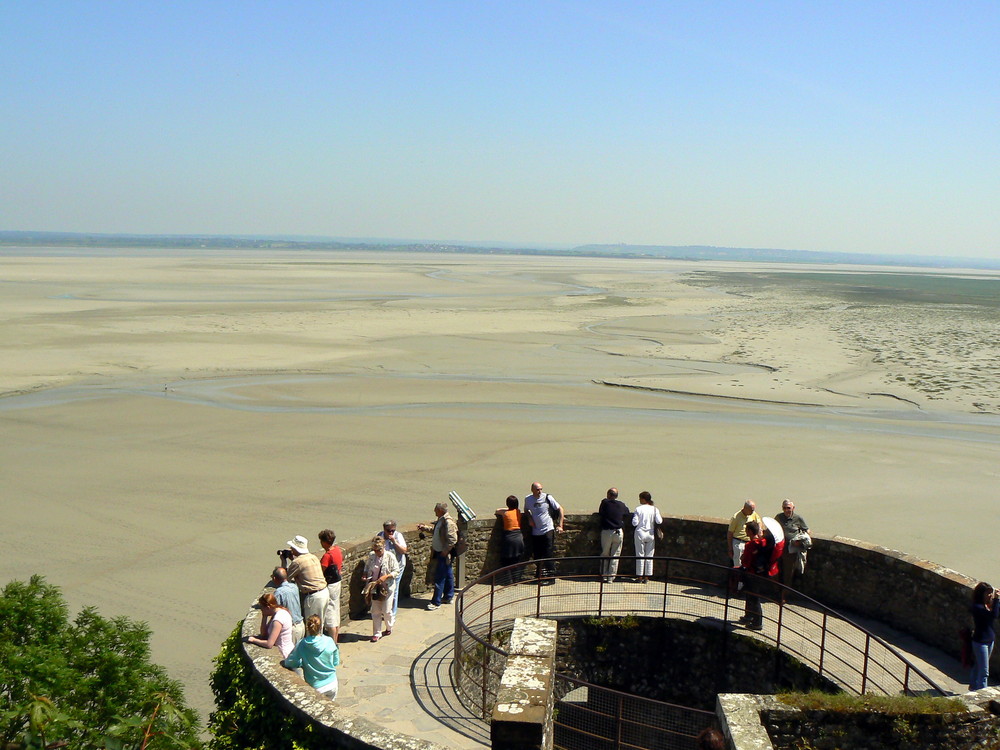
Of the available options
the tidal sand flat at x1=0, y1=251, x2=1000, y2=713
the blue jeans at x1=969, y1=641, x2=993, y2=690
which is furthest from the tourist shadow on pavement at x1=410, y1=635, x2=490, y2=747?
the blue jeans at x1=969, y1=641, x2=993, y2=690

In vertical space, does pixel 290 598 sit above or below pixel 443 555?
above

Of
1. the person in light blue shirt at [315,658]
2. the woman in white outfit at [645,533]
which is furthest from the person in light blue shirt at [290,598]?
the woman in white outfit at [645,533]

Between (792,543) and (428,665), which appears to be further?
(792,543)

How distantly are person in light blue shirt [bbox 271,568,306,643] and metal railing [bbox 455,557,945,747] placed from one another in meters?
1.50

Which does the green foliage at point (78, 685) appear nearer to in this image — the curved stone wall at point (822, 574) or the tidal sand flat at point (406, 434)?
the curved stone wall at point (822, 574)

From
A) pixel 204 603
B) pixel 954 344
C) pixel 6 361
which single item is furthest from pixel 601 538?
pixel 954 344

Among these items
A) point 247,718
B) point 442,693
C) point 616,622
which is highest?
point 247,718

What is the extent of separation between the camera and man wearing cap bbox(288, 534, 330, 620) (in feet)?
27.3

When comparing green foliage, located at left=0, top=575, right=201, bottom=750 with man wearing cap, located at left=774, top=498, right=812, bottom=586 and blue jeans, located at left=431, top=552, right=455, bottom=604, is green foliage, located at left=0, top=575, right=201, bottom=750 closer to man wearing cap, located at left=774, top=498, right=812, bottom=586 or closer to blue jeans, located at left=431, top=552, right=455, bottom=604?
blue jeans, located at left=431, top=552, right=455, bottom=604

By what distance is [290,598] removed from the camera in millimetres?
7902

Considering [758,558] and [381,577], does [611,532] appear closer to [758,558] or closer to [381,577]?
[758,558]

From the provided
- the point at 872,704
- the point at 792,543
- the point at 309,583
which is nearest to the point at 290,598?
the point at 309,583

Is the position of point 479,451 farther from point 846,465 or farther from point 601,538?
point 601,538

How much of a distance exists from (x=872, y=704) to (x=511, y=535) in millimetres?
5100
